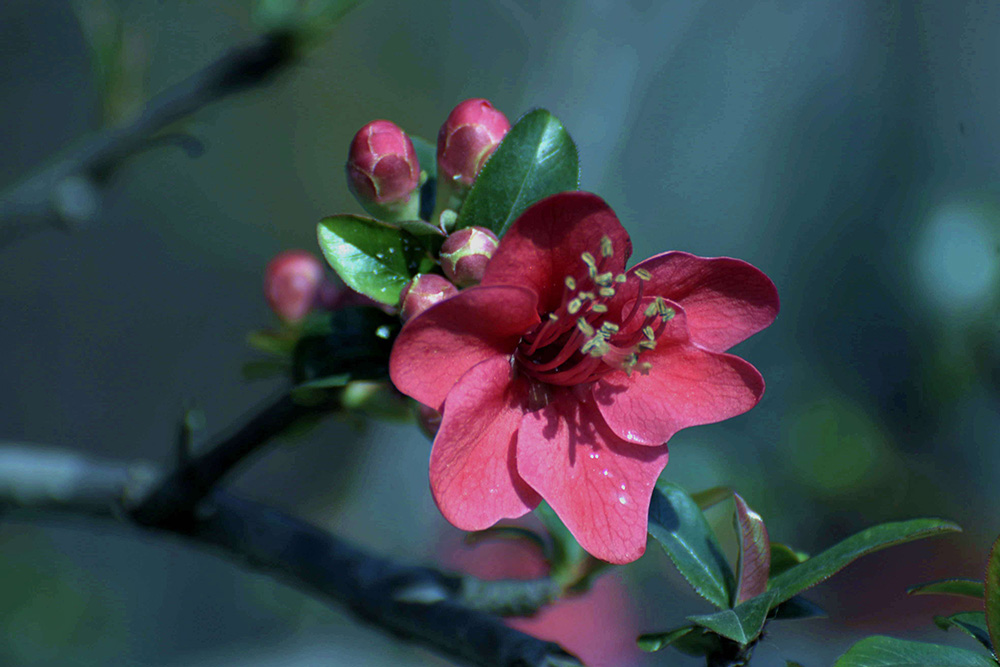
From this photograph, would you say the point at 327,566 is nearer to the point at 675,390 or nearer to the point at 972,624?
the point at 675,390

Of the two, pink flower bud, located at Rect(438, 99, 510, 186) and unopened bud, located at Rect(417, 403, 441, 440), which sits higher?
pink flower bud, located at Rect(438, 99, 510, 186)

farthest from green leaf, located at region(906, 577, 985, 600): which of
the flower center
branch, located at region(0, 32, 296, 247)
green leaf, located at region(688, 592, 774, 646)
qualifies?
branch, located at region(0, 32, 296, 247)

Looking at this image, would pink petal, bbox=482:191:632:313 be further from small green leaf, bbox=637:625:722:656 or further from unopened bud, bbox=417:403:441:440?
small green leaf, bbox=637:625:722:656

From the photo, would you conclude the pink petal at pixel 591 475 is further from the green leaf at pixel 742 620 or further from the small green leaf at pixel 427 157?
the small green leaf at pixel 427 157

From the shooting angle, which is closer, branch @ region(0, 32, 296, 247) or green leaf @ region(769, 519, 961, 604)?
green leaf @ region(769, 519, 961, 604)

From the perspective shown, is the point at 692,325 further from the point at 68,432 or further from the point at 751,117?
the point at 68,432

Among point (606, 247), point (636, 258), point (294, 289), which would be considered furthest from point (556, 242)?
point (636, 258)
